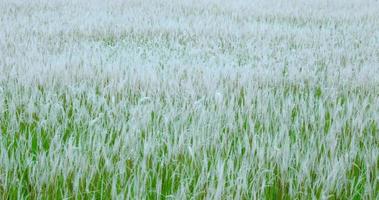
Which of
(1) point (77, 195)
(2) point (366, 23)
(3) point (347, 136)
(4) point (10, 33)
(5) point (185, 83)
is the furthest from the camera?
(2) point (366, 23)

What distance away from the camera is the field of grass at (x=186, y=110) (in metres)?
1.70

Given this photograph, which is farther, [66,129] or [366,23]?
[366,23]

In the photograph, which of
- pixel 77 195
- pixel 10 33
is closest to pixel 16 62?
pixel 10 33

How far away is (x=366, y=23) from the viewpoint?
8.46 metres

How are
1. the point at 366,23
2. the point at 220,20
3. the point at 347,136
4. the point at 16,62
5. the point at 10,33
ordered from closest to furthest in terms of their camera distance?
the point at 347,136
the point at 16,62
the point at 10,33
the point at 220,20
the point at 366,23

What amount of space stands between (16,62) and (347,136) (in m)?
2.66

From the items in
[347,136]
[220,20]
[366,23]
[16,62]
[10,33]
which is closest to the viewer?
[347,136]

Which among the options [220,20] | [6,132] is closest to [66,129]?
[6,132]

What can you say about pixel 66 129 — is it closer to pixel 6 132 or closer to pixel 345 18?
pixel 6 132

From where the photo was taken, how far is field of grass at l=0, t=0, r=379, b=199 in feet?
5.59

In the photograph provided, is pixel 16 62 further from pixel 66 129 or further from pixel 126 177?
pixel 126 177

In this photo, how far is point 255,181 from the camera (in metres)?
1.75

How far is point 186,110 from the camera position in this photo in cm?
260

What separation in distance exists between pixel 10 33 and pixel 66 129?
3.85m
